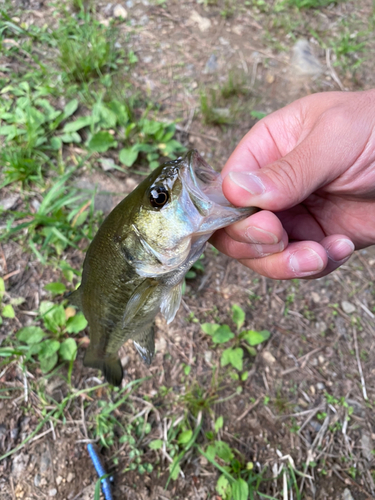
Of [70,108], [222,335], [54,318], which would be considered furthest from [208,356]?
[70,108]

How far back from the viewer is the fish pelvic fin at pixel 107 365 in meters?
2.48

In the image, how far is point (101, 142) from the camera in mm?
3580

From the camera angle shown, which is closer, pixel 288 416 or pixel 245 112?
pixel 288 416

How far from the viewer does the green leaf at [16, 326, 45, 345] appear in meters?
2.80

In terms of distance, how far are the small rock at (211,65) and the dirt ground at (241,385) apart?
0.79 m

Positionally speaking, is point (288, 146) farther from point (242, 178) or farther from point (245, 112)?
point (245, 112)

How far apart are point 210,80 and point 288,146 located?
9.17ft

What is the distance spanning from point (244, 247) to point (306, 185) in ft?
1.93

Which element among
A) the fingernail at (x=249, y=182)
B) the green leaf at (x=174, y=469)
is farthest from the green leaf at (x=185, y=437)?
the fingernail at (x=249, y=182)

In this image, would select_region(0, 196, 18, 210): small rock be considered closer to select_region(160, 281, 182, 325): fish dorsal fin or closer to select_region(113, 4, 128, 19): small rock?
select_region(160, 281, 182, 325): fish dorsal fin

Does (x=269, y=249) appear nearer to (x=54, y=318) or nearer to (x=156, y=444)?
(x=156, y=444)

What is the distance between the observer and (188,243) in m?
1.75

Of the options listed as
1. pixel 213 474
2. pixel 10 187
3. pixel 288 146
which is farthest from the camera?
pixel 10 187

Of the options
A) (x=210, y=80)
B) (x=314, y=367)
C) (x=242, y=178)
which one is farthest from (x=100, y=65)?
(x=314, y=367)
